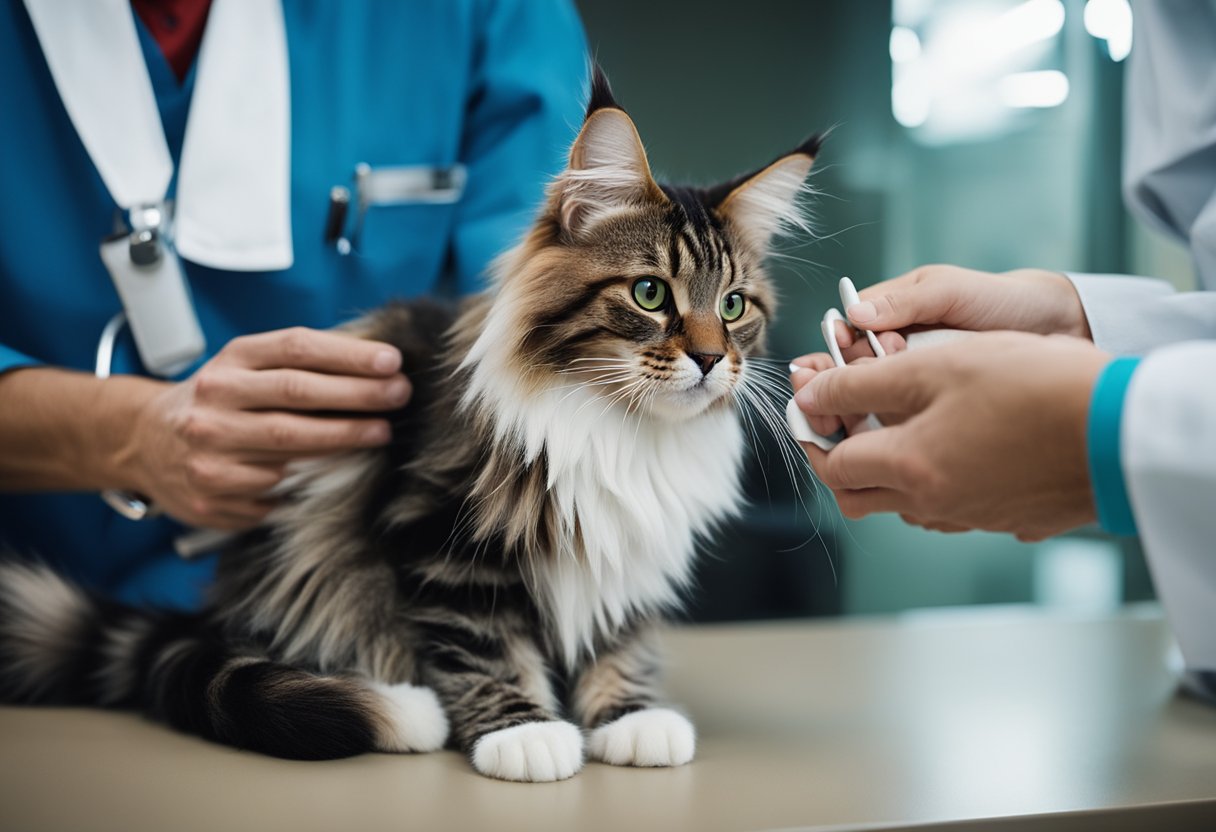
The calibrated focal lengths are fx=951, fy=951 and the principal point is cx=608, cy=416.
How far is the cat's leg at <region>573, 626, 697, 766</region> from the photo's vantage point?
105cm

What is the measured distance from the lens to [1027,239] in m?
2.79

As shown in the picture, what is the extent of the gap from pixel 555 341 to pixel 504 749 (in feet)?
1.51

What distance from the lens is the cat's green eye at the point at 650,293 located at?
3.72 feet

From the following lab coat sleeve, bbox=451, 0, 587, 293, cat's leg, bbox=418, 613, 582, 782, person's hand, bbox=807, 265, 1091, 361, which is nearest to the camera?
cat's leg, bbox=418, 613, 582, 782

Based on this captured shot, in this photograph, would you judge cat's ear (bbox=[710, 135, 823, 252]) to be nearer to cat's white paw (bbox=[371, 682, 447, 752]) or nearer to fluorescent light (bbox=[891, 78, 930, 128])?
cat's white paw (bbox=[371, 682, 447, 752])

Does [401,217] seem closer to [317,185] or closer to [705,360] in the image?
[317,185]

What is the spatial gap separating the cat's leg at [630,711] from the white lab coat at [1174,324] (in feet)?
1.69

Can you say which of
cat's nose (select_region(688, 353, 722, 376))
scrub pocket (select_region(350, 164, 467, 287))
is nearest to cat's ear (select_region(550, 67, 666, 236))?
cat's nose (select_region(688, 353, 722, 376))

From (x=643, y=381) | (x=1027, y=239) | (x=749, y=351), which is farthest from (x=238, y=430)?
(x=1027, y=239)

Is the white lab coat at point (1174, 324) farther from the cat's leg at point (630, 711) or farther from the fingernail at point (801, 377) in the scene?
the cat's leg at point (630, 711)

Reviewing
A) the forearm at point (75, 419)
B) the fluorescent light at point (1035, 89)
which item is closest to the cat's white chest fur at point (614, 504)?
the forearm at point (75, 419)

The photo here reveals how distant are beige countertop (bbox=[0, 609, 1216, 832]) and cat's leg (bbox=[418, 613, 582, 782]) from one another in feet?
0.08

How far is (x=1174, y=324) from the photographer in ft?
4.08

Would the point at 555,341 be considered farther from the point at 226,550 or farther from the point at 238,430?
the point at 226,550
